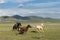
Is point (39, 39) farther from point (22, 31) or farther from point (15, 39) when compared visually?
point (22, 31)

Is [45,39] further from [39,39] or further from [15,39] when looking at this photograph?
[15,39]

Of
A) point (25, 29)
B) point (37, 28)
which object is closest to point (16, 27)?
point (37, 28)

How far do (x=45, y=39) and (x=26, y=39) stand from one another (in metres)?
1.87

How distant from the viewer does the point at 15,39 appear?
19.5m

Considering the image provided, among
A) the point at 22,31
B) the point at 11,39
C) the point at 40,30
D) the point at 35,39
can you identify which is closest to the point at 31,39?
the point at 35,39

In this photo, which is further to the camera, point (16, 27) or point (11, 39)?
point (16, 27)

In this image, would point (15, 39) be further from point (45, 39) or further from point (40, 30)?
point (40, 30)

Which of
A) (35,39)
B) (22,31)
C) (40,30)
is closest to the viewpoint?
(35,39)

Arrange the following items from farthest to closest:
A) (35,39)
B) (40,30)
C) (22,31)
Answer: (40,30) → (22,31) → (35,39)

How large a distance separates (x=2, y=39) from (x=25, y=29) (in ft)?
19.0

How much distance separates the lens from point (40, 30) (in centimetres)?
3014

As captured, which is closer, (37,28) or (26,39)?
(26,39)

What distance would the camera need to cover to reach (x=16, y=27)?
31.2m

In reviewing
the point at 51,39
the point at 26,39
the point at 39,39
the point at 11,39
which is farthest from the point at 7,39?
the point at 51,39
